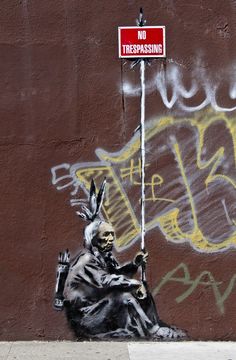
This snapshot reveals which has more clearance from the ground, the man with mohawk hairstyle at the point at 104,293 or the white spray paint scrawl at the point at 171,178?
the white spray paint scrawl at the point at 171,178

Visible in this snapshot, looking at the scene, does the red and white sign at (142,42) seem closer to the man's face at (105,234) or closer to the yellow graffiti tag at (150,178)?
the yellow graffiti tag at (150,178)

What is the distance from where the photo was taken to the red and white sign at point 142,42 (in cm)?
594

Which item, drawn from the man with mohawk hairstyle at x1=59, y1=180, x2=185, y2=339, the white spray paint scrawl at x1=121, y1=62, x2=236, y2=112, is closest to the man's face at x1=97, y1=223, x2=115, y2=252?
the man with mohawk hairstyle at x1=59, y1=180, x2=185, y2=339

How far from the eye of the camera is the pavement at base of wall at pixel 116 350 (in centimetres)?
564

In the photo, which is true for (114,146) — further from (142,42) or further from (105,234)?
(142,42)

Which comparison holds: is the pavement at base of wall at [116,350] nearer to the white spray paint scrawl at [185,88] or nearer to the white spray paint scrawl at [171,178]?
the white spray paint scrawl at [171,178]

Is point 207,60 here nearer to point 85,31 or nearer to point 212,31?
point 212,31

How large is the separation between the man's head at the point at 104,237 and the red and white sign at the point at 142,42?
1612 mm

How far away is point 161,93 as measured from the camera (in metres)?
6.00

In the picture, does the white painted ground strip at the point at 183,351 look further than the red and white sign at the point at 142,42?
No

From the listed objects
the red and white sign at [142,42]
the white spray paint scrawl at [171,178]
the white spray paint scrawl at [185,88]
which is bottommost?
the white spray paint scrawl at [171,178]

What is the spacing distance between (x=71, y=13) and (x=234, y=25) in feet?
5.03

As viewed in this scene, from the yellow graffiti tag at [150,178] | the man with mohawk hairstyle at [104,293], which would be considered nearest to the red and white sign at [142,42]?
the yellow graffiti tag at [150,178]

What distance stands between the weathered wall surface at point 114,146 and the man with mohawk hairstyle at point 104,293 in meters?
0.10
